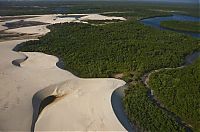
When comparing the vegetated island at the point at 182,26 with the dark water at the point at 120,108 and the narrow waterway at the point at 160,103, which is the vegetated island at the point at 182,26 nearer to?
the narrow waterway at the point at 160,103

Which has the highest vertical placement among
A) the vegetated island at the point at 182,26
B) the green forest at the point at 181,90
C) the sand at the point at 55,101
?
the sand at the point at 55,101

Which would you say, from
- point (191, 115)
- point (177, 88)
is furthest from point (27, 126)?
point (177, 88)

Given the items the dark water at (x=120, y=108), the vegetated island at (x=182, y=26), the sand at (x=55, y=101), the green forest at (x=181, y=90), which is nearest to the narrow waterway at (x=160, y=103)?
the green forest at (x=181, y=90)

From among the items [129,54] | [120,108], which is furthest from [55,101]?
[129,54]

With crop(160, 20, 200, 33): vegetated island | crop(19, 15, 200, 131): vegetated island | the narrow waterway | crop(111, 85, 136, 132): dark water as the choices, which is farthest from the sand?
crop(160, 20, 200, 33): vegetated island

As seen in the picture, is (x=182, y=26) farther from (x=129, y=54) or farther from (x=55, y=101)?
(x=55, y=101)

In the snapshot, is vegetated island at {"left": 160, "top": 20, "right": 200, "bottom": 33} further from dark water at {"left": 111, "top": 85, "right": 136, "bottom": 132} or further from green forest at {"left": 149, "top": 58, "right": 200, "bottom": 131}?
dark water at {"left": 111, "top": 85, "right": 136, "bottom": 132}

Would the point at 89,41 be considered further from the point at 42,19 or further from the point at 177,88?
the point at 42,19
